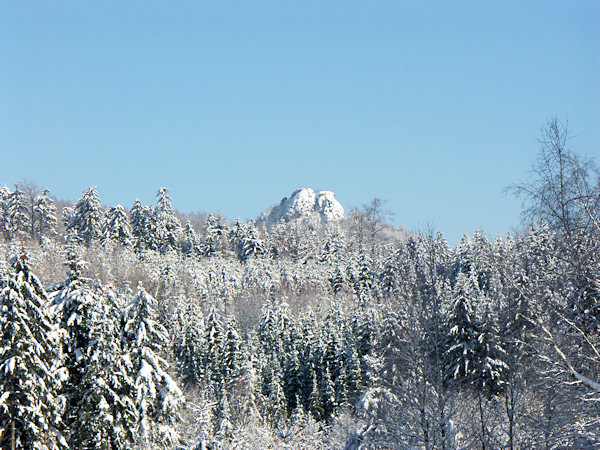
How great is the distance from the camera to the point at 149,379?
2703 centimetres

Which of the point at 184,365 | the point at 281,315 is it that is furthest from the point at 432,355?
the point at 281,315

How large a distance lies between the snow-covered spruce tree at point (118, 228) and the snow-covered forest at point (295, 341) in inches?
8.7

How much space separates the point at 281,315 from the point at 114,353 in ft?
138

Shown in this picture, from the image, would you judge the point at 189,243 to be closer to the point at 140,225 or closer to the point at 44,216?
the point at 140,225

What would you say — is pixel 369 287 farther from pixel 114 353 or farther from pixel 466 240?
pixel 114 353

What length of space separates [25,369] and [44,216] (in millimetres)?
76920

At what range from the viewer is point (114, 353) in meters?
25.6

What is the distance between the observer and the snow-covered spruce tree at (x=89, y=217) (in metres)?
92.5

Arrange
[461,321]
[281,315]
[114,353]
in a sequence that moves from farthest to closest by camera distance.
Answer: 1. [281,315]
2. [461,321]
3. [114,353]

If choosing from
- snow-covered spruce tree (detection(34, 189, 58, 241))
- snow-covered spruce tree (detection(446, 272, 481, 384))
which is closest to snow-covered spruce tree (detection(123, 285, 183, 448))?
snow-covered spruce tree (detection(446, 272, 481, 384))

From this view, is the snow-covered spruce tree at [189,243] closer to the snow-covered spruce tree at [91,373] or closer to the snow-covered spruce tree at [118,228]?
the snow-covered spruce tree at [118,228]

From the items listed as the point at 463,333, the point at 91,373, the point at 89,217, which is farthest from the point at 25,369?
the point at 89,217

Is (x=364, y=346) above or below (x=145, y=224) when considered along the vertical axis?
below

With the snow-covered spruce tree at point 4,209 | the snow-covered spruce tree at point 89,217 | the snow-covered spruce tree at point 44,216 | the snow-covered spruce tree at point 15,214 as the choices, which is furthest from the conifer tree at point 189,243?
the snow-covered spruce tree at point 4,209
